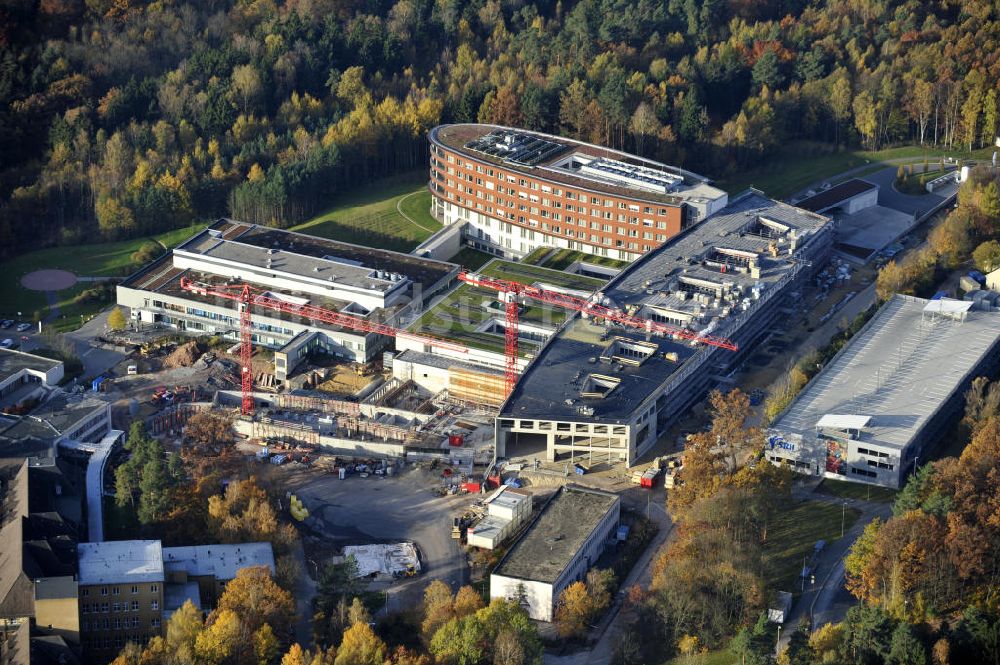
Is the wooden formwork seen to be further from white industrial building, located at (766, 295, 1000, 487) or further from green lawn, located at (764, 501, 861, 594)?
green lawn, located at (764, 501, 861, 594)

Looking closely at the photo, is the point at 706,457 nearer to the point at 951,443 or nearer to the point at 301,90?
the point at 951,443

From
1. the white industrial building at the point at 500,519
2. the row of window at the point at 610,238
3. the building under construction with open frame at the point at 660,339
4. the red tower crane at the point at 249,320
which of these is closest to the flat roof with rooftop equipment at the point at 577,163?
the row of window at the point at 610,238

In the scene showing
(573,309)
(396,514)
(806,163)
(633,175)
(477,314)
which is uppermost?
(633,175)

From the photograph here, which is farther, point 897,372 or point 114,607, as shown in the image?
point 897,372

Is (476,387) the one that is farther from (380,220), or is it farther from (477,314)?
(380,220)

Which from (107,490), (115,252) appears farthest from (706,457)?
(115,252)

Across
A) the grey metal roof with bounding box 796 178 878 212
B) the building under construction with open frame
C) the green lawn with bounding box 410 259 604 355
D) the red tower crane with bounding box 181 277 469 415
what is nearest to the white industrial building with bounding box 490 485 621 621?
the building under construction with open frame

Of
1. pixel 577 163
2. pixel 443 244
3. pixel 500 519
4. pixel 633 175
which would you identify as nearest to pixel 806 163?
pixel 633 175

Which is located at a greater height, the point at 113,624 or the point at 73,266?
the point at 73,266
